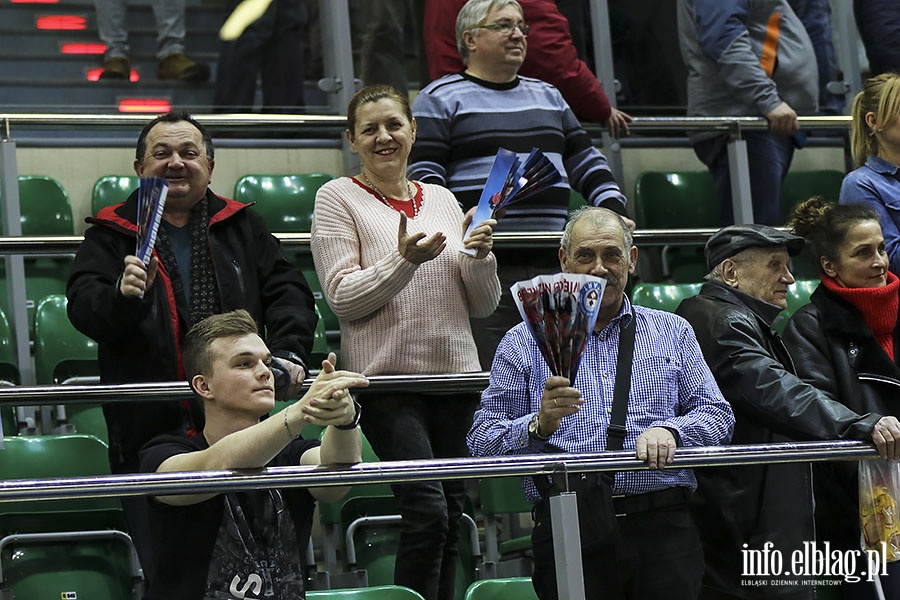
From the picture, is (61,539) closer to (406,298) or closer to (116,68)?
(406,298)

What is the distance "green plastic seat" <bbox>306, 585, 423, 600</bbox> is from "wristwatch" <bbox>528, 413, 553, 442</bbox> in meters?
0.53

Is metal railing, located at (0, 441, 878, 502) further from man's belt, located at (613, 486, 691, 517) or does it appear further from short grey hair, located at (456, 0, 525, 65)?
short grey hair, located at (456, 0, 525, 65)

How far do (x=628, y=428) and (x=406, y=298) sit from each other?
81 cm

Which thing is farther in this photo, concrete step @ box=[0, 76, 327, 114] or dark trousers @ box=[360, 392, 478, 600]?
concrete step @ box=[0, 76, 327, 114]

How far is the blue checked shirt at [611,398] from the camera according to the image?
3.32 meters

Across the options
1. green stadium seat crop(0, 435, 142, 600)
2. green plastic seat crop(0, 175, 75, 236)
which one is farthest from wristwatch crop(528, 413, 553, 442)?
green plastic seat crop(0, 175, 75, 236)

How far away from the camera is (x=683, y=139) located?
7074 millimetres

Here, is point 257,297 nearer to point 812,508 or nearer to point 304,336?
point 304,336

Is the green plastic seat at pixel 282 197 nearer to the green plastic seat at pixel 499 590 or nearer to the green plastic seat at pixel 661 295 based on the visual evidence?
the green plastic seat at pixel 661 295

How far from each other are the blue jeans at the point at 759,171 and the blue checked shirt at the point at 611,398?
2.54m

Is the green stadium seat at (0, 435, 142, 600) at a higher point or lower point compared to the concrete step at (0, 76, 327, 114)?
lower

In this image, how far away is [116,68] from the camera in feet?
20.2

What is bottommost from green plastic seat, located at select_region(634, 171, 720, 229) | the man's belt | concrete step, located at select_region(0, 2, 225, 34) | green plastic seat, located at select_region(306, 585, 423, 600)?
green plastic seat, located at select_region(306, 585, 423, 600)

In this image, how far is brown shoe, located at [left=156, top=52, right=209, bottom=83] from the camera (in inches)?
244
